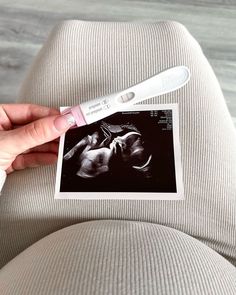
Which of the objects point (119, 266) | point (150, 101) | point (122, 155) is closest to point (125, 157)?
point (122, 155)

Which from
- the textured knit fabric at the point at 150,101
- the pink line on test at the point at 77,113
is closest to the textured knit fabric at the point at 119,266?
the textured knit fabric at the point at 150,101

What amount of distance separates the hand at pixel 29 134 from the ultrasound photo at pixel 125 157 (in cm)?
4

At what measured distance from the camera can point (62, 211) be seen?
24.9 inches

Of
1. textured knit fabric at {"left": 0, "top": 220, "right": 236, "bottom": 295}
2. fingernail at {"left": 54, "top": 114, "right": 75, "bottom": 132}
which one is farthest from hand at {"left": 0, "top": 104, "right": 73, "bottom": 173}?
textured knit fabric at {"left": 0, "top": 220, "right": 236, "bottom": 295}

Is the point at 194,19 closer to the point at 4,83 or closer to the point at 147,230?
the point at 4,83

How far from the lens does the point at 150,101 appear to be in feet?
2.27

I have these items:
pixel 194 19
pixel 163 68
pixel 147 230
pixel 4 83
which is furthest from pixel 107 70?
pixel 194 19

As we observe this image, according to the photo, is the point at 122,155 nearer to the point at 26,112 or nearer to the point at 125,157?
the point at 125,157

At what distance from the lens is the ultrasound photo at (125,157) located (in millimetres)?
634

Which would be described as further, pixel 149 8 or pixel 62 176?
pixel 149 8

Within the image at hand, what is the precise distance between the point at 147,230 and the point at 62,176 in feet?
0.62

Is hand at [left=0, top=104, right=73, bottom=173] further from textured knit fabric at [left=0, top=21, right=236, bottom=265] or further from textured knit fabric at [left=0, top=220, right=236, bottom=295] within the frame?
textured knit fabric at [left=0, top=220, right=236, bottom=295]

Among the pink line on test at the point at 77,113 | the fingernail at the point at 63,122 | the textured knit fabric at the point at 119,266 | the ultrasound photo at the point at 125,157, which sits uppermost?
the pink line on test at the point at 77,113

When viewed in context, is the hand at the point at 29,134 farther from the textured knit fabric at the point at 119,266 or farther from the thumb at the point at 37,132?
the textured knit fabric at the point at 119,266
